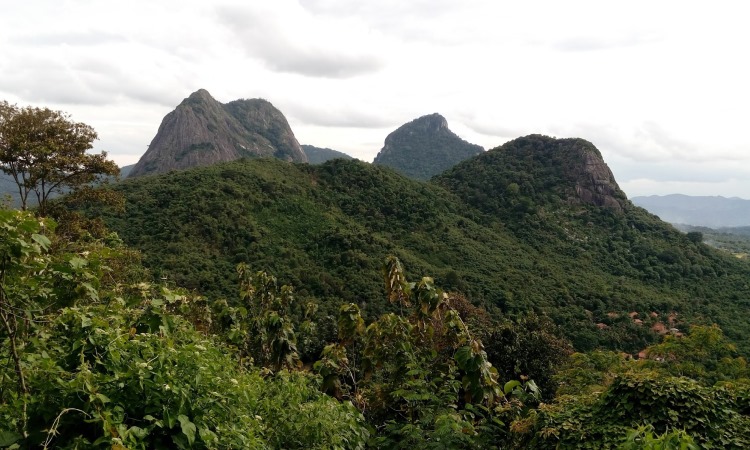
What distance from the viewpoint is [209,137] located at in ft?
408

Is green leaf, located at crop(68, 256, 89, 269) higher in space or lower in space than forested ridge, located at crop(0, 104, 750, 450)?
higher

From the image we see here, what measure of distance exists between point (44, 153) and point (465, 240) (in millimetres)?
53309

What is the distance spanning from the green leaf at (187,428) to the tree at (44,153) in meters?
12.8

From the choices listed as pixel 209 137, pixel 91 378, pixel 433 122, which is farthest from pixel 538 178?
pixel 433 122

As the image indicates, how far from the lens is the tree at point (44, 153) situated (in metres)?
12.9

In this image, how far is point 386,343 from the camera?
868 cm

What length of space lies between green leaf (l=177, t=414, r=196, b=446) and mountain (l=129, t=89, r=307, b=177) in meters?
111

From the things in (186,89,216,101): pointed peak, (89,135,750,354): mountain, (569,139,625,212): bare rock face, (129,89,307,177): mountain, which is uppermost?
(186,89,216,101): pointed peak

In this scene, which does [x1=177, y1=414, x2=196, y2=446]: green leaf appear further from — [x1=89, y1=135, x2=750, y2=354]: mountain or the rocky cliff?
the rocky cliff

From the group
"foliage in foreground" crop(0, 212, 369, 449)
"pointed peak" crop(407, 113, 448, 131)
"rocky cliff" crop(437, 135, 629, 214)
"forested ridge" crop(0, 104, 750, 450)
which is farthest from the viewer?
"pointed peak" crop(407, 113, 448, 131)

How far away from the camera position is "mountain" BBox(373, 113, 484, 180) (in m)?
161

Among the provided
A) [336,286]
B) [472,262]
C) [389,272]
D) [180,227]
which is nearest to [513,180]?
[472,262]

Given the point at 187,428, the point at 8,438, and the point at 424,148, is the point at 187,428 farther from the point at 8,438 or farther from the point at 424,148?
the point at 424,148

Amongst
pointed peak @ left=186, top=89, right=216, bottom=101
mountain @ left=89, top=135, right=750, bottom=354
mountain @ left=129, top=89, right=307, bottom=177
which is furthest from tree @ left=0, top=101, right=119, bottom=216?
pointed peak @ left=186, top=89, right=216, bottom=101
